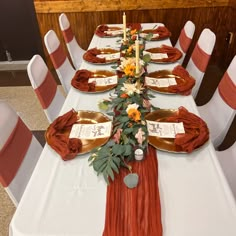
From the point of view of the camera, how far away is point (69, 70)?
2111 mm

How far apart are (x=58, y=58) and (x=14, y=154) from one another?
1.03 m

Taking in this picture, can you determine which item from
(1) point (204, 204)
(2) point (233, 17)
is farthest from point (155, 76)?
Answer: (2) point (233, 17)

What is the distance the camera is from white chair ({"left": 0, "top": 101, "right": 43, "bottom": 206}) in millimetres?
1018

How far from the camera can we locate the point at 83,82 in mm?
1494

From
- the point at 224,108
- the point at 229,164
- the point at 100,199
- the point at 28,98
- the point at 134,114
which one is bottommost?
the point at 28,98

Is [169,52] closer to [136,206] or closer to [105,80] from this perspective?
[105,80]

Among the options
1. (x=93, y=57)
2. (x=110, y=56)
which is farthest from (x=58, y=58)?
(x=110, y=56)

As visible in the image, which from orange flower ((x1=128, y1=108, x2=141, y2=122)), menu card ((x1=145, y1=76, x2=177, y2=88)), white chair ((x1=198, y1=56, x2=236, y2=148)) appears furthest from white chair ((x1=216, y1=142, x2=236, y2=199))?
orange flower ((x1=128, y1=108, x2=141, y2=122))

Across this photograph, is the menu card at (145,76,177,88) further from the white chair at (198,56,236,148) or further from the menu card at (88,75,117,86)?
the white chair at (198,56,236,148)

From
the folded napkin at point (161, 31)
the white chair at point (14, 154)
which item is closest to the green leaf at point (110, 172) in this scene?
the white chair at point (14, 154)

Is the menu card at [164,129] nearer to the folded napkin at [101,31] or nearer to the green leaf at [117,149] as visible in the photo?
the green leaf at [117,149]

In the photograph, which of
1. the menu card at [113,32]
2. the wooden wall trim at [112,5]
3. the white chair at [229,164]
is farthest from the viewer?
the wooden wall trim at [112,5]

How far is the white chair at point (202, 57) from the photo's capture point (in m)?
1.72

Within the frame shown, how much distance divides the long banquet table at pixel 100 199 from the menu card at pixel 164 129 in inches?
3.6
